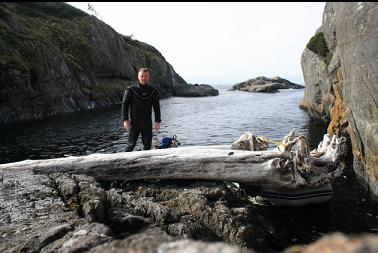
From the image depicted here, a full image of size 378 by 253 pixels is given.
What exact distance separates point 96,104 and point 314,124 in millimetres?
40320

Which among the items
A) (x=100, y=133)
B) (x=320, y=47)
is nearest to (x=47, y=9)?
(x=100, y=133)

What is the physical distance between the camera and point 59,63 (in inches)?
2242

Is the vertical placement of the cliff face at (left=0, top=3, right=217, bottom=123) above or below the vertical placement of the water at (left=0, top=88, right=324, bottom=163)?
above

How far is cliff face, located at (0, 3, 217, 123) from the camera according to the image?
45656 mm

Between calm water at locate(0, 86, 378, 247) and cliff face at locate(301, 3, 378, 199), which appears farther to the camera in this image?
cliff face at locate(301, 3, 378, 199)

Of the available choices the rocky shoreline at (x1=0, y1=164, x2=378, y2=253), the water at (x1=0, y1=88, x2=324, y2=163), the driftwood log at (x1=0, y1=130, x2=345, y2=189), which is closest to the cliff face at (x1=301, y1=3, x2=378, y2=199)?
the driftwood log at (x1=0, y1=130, x2=345, y2=189)

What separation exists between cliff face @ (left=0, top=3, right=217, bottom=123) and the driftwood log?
34866 mm

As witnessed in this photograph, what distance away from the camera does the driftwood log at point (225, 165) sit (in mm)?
11188

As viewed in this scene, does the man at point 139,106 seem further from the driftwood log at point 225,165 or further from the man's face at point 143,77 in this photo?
the driftwood log at point 225,165

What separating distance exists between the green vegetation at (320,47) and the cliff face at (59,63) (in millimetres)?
34493

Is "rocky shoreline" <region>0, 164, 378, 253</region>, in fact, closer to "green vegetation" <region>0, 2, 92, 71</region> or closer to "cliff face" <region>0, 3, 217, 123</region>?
"cliff face" <region>0, 3, 217, 123</region>

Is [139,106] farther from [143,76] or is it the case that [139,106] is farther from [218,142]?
[218,142]

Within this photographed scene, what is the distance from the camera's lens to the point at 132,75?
87.1 m

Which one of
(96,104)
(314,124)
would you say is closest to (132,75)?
(96,104)
